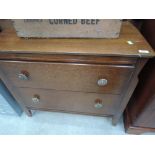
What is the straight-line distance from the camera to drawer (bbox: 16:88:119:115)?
86 centimetres

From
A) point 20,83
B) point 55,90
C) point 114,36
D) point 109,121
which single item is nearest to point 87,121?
point 109,121

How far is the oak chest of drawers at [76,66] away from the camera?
61 centimetres

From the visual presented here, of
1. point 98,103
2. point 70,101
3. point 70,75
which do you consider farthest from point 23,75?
point 98,103

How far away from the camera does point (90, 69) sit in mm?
671

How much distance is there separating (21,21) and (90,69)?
372mm

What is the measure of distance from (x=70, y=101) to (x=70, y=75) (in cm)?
26

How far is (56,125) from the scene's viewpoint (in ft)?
3.76

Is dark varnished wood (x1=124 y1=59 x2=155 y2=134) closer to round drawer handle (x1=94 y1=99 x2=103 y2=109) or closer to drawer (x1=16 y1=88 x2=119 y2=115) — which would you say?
drawer (x1=16 y1=88 x2=119 y2=115)

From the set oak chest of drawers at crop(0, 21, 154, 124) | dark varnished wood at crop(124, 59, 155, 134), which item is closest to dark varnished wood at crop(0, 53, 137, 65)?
oak chest of drawers at crop(0, 21, 154, 124)

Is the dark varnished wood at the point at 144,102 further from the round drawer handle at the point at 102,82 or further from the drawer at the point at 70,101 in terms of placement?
the round drawer handle at the point at 102,82

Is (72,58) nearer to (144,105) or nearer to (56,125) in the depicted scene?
(144,105)
